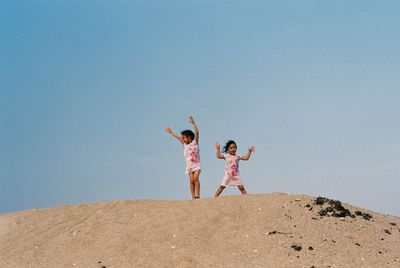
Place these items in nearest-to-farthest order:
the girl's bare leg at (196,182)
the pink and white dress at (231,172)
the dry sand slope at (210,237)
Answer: the dry sand slope at (210,237)
the girl's bare leg at (196,182)
the pink and white dress at (231,172)

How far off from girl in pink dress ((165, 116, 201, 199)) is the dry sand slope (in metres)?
1.28

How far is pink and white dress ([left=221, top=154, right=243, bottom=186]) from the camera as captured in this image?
520 inches

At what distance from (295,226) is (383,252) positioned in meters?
1.54

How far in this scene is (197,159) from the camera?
42.2 ft

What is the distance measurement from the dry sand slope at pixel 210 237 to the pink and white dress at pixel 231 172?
1725mm

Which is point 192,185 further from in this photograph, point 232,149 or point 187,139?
point 232,149

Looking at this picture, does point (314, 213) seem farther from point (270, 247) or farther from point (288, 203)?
point (270, 247)

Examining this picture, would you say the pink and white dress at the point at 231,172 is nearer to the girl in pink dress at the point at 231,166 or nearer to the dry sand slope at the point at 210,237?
the girl in pink dress at the point at 231,166

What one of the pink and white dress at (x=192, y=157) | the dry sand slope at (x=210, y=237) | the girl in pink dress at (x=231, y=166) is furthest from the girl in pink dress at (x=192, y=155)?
the dry sand slope at (x=210, y=237)

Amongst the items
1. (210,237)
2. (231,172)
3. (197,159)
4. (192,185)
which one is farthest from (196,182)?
(210,237)

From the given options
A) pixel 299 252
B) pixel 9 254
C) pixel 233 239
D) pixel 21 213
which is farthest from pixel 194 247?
pixel 21 213

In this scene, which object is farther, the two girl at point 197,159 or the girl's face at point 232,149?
the girl's face at point 232,149

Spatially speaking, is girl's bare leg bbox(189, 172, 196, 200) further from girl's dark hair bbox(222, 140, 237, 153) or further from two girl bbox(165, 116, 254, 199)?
girl's dark hair bbox(222, 140, 237, 153)

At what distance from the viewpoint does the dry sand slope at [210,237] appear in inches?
352
